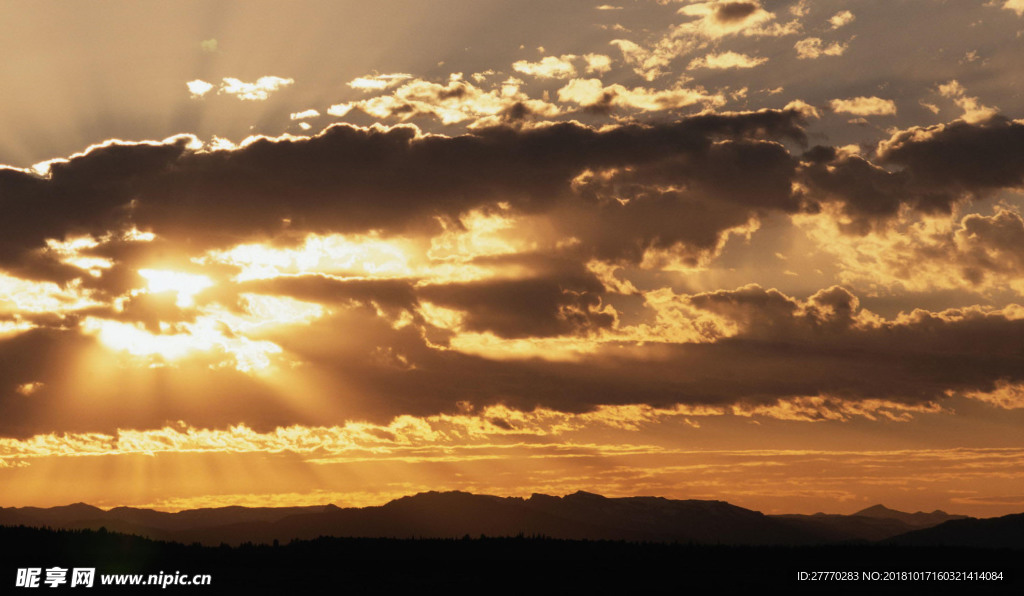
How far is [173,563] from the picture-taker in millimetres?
63969

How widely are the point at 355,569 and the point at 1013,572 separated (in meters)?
46.0

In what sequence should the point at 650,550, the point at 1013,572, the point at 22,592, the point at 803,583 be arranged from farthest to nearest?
1. the point at 650,550
2. the point at 1013,572
3. the point at 803,583
4. the point at 22,592

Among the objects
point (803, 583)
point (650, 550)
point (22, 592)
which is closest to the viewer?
point (22, 592)

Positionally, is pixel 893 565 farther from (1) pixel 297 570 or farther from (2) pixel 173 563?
(2) pixel 173 563

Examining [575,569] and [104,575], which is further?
[575,569]

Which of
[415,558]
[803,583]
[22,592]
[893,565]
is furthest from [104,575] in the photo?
[893,565]

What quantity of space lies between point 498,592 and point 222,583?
55.4 feet

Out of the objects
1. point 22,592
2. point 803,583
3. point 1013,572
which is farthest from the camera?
point 1013,572

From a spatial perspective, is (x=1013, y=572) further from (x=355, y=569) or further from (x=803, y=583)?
Result: (x=355, y=569)

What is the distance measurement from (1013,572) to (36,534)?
2753 inches

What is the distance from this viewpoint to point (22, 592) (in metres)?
56.2

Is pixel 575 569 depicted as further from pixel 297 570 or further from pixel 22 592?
pixel 22 592

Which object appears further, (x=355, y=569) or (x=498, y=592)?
(x=355, y=569)

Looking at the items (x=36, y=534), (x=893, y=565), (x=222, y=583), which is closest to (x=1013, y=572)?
(x=893, y=565)
